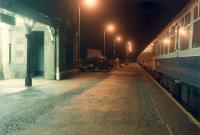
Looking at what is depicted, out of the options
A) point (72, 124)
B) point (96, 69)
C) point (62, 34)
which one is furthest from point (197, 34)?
point (96, 69)

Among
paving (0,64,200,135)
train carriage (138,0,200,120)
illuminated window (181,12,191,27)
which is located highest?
illuminated window (181,12,191,27)

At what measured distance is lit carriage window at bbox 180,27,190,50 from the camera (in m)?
12.9

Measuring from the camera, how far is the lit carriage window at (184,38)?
42.3 ft

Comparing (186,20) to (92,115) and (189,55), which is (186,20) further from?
Result: (92,115)

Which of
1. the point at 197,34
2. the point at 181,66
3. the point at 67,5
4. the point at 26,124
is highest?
the point at 67,5

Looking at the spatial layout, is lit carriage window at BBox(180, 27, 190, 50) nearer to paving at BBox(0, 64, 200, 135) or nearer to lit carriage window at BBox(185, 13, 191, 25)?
lit carriage window at BBox(185, 13, 191, 25)

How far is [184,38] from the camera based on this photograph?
45.1 ft

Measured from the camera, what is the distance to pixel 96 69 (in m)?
46.5

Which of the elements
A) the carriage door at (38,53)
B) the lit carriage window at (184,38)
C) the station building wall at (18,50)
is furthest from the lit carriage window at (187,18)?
the carriage door at (38,53)

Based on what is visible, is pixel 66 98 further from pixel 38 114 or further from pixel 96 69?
pixel 96 69

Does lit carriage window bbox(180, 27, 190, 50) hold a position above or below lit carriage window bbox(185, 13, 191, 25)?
below

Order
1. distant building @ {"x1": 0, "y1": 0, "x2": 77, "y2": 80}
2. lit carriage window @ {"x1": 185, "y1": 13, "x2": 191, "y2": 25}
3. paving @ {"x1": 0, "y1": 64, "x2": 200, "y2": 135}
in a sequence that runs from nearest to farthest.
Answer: paving @ {"x1": 0, "y1": 64, "x2": 200, "y2": 135}
lit carriage window @ {"x1": 185, "y1": 13, "x2": 191, "y2": 25}
distant building @ {"x1": 0, "y1": 0, "x2": 77, "y2": 80}

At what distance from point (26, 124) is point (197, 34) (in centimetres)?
545

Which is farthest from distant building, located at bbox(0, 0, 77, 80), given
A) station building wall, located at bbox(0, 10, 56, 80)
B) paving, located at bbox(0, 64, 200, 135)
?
paving, located at bbox(0, 64, 200, 135)
